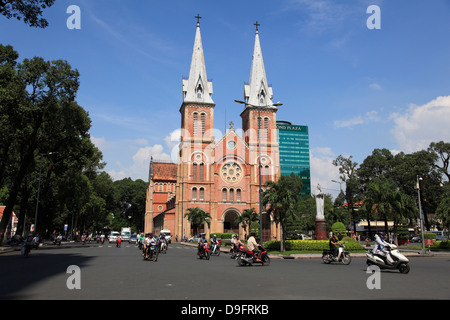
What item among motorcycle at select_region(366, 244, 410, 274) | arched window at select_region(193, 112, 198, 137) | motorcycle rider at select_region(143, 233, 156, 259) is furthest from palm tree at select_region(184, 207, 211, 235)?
motorcycle at select_region(366, 244, 410, 274)

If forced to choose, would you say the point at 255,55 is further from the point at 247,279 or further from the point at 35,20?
the point at 247,279

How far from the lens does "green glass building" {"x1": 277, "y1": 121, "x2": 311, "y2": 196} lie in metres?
133

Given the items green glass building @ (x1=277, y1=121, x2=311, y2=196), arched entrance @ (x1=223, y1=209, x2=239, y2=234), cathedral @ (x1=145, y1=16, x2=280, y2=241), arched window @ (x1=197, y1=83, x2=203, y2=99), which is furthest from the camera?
green glass building @ (x1=277, y1=121, x2=311, y2=196)

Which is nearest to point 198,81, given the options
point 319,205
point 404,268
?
point 319,205

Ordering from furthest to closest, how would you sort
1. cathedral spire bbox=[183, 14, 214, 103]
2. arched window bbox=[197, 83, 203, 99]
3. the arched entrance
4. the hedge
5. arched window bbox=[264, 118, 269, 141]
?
arched window bbox=[264, 118, 269, 141], arched window bbox=[197, 83, 203, 99], cathedral spire bbox=[183, 14, 214, 103], the arched entrance, the hedge

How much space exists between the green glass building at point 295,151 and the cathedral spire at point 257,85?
69313 millimetres

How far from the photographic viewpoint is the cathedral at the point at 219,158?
5881 centimetres

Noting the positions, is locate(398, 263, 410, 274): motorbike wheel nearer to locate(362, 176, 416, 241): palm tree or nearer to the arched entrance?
locate(362, 176, 416, 241): palm tree

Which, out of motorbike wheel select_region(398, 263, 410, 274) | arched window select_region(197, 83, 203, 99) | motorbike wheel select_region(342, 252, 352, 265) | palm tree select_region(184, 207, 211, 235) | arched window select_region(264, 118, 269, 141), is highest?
arched window select_region(197, 83, 203, 99)

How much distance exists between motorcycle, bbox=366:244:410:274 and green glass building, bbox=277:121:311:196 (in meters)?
120

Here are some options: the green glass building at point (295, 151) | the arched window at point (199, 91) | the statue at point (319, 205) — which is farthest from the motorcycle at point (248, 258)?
the green glass building at point (295, 151)

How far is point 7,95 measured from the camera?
2264 centimetres

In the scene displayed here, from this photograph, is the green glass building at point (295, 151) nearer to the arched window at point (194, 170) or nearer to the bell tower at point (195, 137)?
the bell tower at point (195, 137)

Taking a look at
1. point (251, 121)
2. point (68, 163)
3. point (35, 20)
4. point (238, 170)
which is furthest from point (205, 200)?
point (35, 20)
